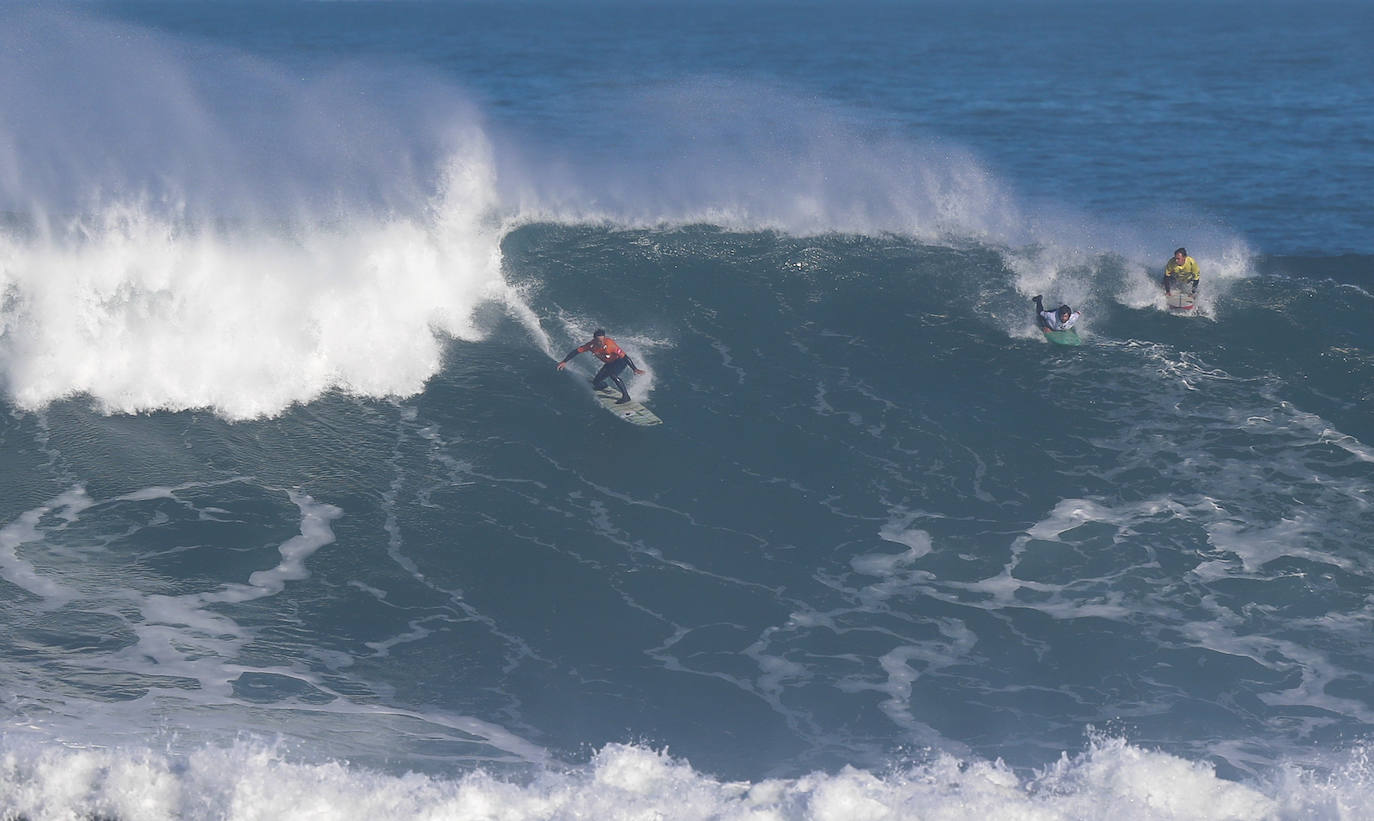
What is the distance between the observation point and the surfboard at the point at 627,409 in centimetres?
2572

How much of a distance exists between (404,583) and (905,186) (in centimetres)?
2521

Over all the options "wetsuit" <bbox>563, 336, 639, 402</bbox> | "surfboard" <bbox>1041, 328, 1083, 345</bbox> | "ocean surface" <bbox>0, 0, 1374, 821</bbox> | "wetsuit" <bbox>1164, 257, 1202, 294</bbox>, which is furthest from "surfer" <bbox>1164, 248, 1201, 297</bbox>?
"wetsuit" <bbox>563, 336, 639, 402</bbox>

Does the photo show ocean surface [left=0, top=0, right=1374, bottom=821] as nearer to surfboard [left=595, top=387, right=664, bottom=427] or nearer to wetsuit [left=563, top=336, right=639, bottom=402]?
surfboard [left=595, top=387, right=664, bottom=427]

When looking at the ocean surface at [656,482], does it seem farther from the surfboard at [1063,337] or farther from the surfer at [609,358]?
the surfer at [609,358]

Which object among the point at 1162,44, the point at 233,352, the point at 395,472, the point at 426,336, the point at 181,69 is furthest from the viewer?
the point at 1162,44

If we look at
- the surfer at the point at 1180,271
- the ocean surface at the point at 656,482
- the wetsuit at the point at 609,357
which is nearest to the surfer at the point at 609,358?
the wetsuit at the point at 609,357

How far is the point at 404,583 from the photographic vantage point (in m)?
20.3

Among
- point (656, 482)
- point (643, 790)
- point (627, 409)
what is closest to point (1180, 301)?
point (627, 409)

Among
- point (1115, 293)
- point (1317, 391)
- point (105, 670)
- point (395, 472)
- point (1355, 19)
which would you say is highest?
point (1355, 19)

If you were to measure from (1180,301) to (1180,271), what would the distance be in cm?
72

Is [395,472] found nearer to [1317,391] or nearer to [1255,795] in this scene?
[1255,795]

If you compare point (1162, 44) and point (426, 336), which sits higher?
point (1162, 44)

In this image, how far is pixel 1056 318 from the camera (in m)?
29.5

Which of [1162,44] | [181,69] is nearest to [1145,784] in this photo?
[181,69]
